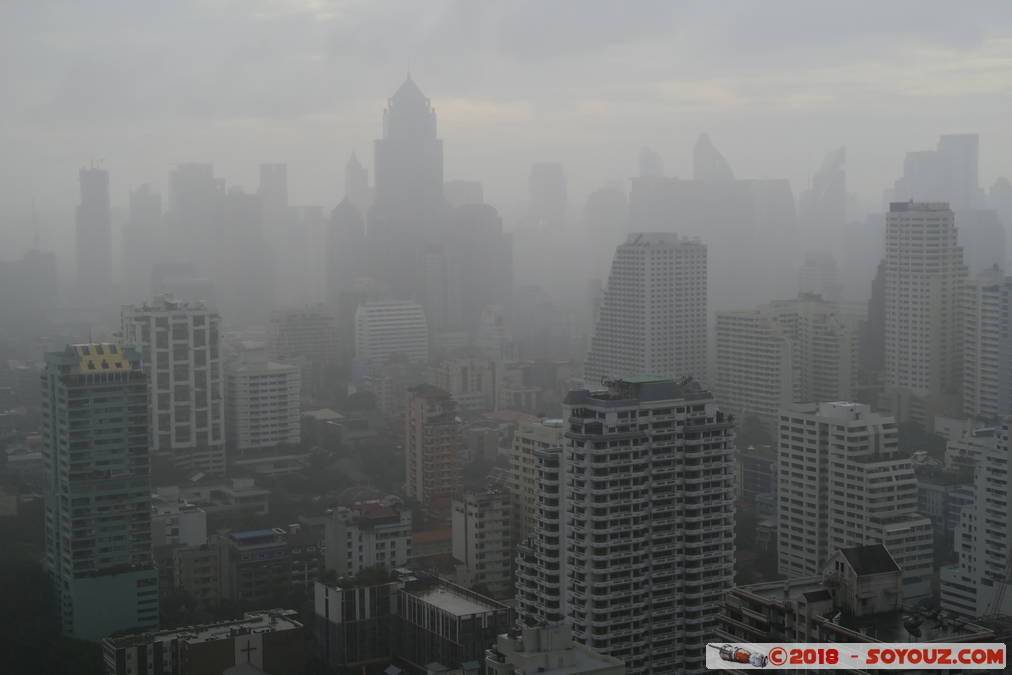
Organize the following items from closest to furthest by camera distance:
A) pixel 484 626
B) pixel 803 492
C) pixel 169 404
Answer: pixel 484 626 → pixel 803 492 → pixel 169 404

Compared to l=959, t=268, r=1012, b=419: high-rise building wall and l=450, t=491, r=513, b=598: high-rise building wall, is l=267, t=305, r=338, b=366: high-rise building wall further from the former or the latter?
l=450, t=491, r=513, b=598: high-rise building wall

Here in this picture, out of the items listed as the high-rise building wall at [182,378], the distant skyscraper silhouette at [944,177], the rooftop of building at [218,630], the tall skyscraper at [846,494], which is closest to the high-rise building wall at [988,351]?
the distant skyscraper silhouette at [944,177]

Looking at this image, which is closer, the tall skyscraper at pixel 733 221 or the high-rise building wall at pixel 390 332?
the tall skyscraper at pixel 733 221

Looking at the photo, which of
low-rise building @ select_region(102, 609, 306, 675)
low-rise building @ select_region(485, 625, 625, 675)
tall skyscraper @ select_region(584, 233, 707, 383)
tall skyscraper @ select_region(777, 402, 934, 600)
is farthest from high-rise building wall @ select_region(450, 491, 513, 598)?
tall skyscraper @ select_region(584, 233, 707, 383)

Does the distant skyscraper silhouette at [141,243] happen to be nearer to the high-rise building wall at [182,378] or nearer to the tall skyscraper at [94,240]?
the tall skyscraper at [94,240]

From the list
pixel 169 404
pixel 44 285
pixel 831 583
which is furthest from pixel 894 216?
pixel 831 583

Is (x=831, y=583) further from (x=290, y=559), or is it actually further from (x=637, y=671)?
(x=290, y=559)

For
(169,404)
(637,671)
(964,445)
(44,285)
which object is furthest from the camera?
(44,285)
